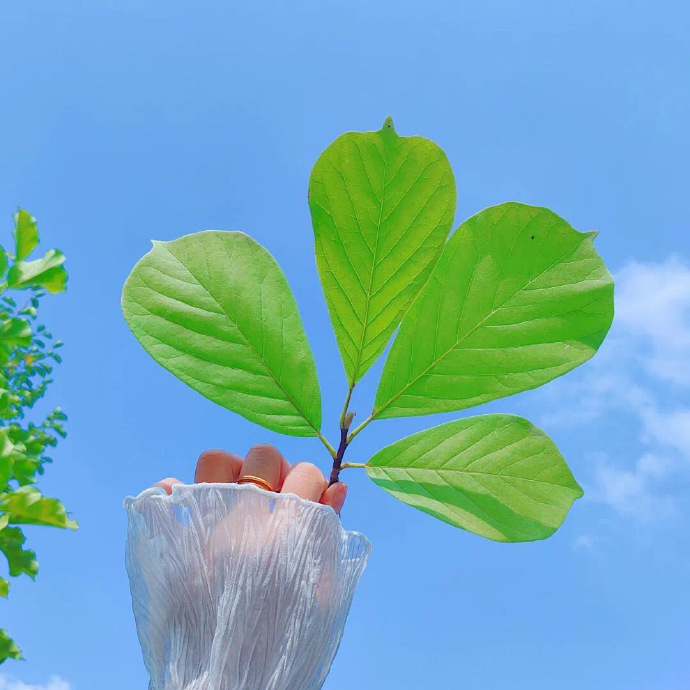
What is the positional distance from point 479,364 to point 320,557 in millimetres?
328

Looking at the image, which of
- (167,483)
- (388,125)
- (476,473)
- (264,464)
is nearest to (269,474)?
(264,464)

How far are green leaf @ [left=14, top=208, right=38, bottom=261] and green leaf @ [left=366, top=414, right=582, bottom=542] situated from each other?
0.49m

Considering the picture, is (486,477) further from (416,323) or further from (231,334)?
(231,334)

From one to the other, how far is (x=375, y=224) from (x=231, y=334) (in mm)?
237

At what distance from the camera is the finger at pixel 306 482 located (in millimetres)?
928

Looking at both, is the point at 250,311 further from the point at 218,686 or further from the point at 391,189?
the point at 218,686

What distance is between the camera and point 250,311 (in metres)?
0.98

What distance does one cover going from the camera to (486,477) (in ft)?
3.21

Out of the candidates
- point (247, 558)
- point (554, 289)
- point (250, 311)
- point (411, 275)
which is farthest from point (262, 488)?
point (554, 289)

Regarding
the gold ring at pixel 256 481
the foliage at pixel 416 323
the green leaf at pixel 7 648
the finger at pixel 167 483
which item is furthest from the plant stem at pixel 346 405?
the green leaf at pixel 7 648

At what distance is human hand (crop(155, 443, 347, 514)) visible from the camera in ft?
3.07

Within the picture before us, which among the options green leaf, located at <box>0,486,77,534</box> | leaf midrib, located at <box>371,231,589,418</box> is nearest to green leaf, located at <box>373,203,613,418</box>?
leaf midrib, located at <box>371,231,589,418</box>

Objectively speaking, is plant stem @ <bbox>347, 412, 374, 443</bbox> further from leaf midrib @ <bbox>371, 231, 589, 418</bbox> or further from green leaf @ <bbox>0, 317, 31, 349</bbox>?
green leaf @ <bbox>0, 317, 31, 349</bbox>

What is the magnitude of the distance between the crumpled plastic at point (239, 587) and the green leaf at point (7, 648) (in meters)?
0.14
